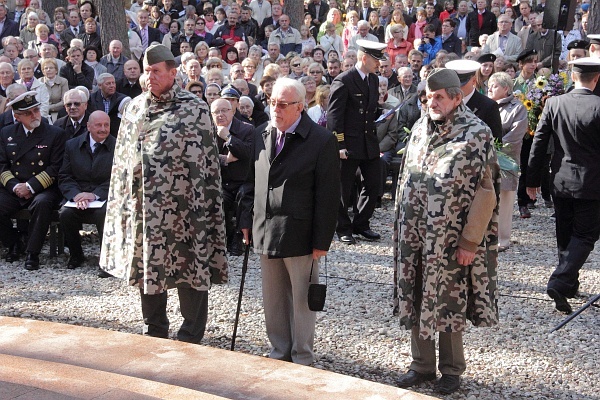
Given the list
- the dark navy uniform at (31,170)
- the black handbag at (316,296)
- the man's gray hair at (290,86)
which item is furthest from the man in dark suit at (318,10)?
the black handbag at (316,296)

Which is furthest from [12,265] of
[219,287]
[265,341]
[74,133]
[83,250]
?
[265,341]

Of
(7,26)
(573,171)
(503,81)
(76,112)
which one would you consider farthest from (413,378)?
(7,26)

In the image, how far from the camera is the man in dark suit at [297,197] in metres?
5.84

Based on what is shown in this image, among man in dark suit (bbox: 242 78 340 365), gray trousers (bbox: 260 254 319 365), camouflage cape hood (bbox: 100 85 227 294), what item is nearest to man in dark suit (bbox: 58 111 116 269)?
camouflage cape hood (bbox: 100 85 227 294)

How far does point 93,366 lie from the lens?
5125mm

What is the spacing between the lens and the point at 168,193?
6074 mm

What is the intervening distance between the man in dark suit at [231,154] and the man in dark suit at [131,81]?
12.0 feet

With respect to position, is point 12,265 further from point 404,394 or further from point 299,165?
point 404,394

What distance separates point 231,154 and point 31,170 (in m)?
2.27

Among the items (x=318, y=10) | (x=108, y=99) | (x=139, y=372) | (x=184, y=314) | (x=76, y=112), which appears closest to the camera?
(x=139, y=372)

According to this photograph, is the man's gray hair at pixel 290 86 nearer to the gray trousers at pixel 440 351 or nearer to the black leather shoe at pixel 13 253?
the gray trousers at pixel 440 351

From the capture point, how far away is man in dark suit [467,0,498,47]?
19.1 meters

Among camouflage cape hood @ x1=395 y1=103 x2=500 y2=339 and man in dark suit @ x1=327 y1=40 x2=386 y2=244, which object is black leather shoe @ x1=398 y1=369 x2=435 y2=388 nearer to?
camouflage cape hood @ x1=395 y1=103 x2=500 y2=339

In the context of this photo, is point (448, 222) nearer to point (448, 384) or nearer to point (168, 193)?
point (448, 384)
